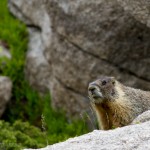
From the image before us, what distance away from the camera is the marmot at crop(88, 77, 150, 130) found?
29.3ft

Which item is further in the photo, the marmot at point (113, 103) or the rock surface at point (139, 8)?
the rock surface at point (139, 8)

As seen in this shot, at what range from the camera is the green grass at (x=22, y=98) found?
45.3 feet

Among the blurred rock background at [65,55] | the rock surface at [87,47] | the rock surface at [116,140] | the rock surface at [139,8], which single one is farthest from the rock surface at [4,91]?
the rock surface at [116,140]

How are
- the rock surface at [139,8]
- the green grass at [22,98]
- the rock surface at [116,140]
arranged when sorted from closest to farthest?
the rock surface at [116,140]
the rock surface at [139,8]
the green grass at [22,98]

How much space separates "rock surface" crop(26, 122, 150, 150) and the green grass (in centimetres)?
677

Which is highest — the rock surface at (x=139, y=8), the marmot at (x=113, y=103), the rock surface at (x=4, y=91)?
the rock surface at (x=139, y=8)

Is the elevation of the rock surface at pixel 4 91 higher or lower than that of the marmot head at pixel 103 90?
higher

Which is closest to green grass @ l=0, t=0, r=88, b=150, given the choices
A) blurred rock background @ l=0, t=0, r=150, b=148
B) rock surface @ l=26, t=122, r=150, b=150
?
blurred rock background @ l=0, t=0, r=150, b=148

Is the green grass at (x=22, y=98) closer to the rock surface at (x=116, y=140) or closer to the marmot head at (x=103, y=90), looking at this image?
the marmot head at (x=103, y=90)

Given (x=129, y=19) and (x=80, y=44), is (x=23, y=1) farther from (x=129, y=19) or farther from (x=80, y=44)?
(x=129, y=19)

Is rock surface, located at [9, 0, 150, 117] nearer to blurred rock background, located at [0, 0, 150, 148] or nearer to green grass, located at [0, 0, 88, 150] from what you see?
blurred rock background, located at [0, 0, 150, 148]

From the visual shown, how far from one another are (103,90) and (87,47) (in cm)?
346

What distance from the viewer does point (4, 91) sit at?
14180 mm

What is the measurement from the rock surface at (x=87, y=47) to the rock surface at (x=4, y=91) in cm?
96
